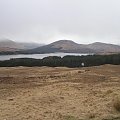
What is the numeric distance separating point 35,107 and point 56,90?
201 inches

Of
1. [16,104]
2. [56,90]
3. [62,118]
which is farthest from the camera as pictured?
[56,90]

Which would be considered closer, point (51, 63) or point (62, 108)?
point (62, 108)

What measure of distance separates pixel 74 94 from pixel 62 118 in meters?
5.79

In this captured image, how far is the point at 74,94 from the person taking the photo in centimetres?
1766

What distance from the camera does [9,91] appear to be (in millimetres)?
19703

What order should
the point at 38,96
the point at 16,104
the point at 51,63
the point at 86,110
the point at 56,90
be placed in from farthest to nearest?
the point at 51,63 → the point at 56,90 → the point at 38,96 → the point at 16,104 → the point at 86,110

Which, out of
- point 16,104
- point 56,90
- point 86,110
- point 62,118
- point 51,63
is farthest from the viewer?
point 51,63

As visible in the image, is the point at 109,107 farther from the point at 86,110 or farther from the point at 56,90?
the point at 56,90

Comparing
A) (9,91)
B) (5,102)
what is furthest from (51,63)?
(5,102)

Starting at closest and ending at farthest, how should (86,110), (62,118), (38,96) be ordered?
(62,118)
(86,110)
(38,96)

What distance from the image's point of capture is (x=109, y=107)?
13.7m

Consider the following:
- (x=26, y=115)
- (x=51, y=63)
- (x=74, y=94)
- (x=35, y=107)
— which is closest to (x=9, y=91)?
(x=74, y=94)

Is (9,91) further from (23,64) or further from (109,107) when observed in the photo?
(23,64)

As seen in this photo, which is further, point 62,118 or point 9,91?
point 9,91
